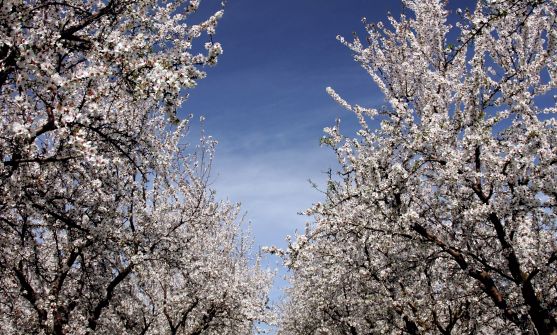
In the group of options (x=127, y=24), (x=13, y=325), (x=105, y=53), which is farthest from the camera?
(x=13, y=325)

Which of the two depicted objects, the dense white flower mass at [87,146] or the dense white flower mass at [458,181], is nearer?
the dense white flower mass at [87,146]

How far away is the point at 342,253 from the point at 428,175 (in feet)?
17.1

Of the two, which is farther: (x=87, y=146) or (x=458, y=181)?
(x=458, y=181)

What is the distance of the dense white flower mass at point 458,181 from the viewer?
8031 millimetres

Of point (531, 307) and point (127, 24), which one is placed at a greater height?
point (127, 24)

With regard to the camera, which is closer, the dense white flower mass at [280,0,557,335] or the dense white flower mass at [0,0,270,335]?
the dense white flower mass at [0,0,270,335]

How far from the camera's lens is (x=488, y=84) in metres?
8.81

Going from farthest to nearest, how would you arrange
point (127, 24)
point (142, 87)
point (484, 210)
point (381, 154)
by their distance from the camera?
point (381, 154) → point (484, 210) → point (127, 24) → point (142, 87)

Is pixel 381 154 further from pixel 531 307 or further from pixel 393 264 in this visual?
pixel 531 307

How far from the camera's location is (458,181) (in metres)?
8.23

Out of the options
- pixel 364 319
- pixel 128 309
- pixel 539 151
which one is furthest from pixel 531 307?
pixel 128 309

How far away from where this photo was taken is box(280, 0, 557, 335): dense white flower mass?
26.3 feet

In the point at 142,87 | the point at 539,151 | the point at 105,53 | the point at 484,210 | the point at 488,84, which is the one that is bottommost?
the point at 484,210

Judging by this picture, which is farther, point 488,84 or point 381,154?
point 381,154
